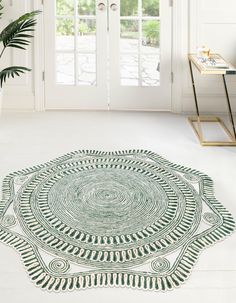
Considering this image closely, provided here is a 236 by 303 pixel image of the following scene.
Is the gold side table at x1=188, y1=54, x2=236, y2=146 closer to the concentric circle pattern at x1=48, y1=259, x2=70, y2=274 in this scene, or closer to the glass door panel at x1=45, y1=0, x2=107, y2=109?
the glass door panel at x1=45, y1=0, x2=107, y2=109

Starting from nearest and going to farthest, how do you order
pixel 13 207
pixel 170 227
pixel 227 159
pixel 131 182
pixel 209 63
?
1. pixel 170 227
2. pixel 13 207
3. pixel 131 182
4. pixel 227 159
5. pixel 209 63

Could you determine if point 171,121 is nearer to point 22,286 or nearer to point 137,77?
point 137,77

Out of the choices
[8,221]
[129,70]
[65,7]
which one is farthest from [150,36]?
[8,221]

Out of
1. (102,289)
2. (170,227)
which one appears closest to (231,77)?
(170,227)

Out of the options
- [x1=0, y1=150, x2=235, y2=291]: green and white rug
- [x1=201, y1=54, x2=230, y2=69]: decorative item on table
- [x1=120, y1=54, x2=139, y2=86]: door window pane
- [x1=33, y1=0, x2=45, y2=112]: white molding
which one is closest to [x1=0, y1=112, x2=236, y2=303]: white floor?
[x1=0, y1=150, x2=235, y2=291]: green and white rug

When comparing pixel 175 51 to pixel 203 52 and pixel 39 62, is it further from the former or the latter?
pixel 39 62

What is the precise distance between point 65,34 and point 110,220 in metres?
2.93

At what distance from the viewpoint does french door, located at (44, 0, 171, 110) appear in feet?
18.1

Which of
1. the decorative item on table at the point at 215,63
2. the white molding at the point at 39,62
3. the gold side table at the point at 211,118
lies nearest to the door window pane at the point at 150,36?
the gold side table at the point at 211,118

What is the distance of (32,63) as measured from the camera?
560 cm

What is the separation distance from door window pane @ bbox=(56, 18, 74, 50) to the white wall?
0.19 meters

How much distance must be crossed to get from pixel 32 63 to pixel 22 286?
348cm

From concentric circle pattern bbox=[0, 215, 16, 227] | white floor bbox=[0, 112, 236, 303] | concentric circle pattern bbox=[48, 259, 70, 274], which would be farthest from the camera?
concentric circle pattern bbox=[0, 215, 16, 227]

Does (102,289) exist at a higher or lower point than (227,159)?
lower
